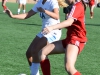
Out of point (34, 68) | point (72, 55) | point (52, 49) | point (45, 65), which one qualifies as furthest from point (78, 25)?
point (34, 68)

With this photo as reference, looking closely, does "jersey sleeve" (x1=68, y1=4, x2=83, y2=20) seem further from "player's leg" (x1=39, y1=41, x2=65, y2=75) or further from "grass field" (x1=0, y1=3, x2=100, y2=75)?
"grass field" (x1=0, y1=3, x2=100, y2=75)

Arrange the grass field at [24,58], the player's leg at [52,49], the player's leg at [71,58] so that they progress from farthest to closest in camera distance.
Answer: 1. the grass field at [24,58]
2. the player's leg at [52,49]
3. the player's leg at [71,58]

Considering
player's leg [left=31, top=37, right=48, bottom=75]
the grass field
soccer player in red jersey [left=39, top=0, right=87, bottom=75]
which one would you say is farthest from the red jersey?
the grass field

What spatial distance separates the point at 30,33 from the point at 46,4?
7556 mm

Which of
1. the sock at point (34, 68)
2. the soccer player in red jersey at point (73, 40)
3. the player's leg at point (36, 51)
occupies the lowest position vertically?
the sock at point (34, 68)

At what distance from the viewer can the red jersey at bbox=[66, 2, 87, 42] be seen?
224 inches

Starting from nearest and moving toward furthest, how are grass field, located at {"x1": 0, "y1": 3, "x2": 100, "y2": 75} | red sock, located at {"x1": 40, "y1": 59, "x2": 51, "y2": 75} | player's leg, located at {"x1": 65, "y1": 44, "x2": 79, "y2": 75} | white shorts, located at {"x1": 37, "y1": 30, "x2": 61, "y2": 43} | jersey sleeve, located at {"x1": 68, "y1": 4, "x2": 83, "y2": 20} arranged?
jersey sleeve, located at {"x1": 68, "y1": 4, "x2": 83, "y2": 20}, player's leg, located at {"x1": 65, "y1": 44, "x2": 79, "y2": 75}, red sock, located at {"x1": 40, "y1": 59, "x2": 51, "y2": 75}, white shorts, located at {"x1": 37, "y1": 30, "x2": 61, "y2": 43}, grass field, located at {"x1": 0, "y1": 3, "x2": 100, "y2": 75}

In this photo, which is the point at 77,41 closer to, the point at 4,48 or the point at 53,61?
the point at 53,61

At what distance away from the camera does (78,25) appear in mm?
5902

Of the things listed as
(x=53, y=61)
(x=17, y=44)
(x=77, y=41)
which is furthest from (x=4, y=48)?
(x=77, y=41)

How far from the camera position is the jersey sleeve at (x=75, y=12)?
5.59 metres

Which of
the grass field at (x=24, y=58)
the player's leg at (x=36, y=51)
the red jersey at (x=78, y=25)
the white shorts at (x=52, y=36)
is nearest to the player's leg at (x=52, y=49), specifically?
the red jersey at (x=78, y=25)

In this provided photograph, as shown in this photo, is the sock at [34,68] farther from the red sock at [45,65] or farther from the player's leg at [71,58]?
the player's leg at [71,58]

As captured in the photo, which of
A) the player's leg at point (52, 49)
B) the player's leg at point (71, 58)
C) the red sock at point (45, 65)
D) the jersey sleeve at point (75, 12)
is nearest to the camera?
the jersey sleeve at point (75, 12)
